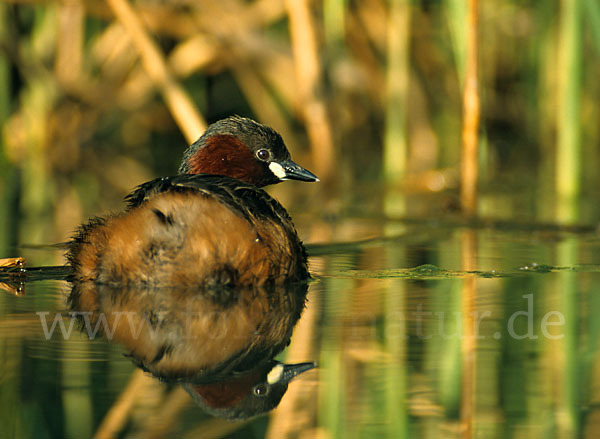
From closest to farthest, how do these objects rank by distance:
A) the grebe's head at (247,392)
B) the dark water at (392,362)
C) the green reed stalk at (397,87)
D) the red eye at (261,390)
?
the dark water at (392,362) → the grebe's head at (247,392) → the red eye at (261,390) → the green reed stalk at (397,87)

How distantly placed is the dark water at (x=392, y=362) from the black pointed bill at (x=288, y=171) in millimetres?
414

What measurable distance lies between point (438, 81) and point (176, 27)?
319 cm

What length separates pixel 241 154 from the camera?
503 centimetres

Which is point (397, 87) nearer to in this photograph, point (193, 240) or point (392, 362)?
point (193, 240)

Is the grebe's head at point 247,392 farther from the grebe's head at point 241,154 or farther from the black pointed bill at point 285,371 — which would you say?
the grebe's head at point 241,154

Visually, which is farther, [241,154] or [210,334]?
[241,154]

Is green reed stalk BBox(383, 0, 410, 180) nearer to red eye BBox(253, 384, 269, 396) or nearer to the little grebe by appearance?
the little grebe

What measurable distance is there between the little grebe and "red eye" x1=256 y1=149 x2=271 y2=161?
780mm

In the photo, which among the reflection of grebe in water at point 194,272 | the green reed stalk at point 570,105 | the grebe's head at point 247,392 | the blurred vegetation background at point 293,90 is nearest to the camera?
the grebe's head at point 247,392

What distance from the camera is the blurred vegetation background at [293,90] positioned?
743 cm

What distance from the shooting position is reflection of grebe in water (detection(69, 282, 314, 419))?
2.68 meters

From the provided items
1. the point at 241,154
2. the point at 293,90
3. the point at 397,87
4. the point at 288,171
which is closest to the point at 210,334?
the point at 241,154

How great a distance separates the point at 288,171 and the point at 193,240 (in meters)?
1.39

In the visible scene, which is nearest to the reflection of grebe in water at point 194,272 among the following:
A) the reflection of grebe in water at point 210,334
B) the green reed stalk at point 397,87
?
the reflection of grebe in water at point 210,334
